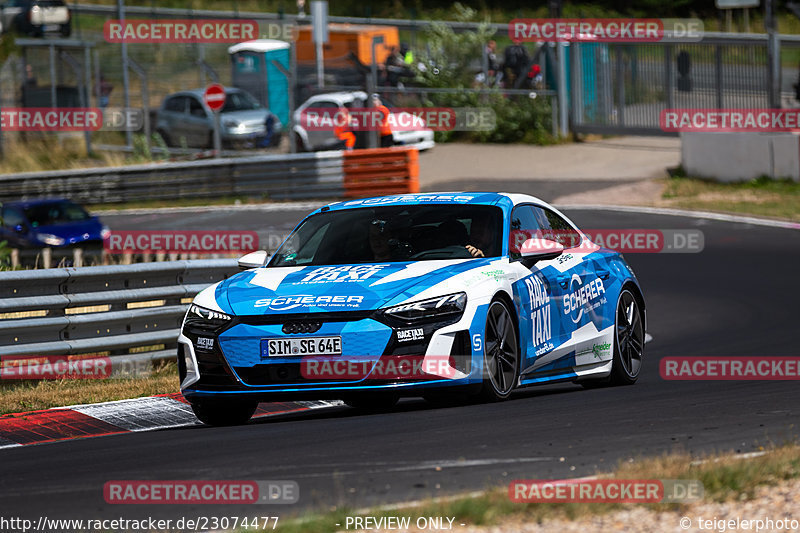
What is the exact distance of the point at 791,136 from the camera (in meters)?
25.4

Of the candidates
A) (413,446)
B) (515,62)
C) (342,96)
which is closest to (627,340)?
(413,446)

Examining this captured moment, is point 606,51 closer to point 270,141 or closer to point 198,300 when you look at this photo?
point 270,141

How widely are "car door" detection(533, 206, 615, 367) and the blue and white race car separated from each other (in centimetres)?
1

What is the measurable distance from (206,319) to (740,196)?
61.9 ft

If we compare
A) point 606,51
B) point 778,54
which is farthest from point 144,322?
point 606,51

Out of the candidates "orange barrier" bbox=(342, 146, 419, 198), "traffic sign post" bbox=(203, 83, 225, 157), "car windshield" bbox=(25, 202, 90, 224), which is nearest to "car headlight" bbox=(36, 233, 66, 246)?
"car windshield" bbox=(25, 202, 90, 224)

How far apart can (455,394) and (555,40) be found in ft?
86.1

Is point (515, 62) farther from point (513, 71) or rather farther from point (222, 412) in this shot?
point (222, 412)

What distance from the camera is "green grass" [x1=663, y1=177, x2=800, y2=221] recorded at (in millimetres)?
23719

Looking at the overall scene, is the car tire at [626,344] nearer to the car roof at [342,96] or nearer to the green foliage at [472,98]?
the green foliage at [472,98]

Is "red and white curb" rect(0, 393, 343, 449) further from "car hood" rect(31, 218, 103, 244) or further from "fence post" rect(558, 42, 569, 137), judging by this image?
"fence post" rect(558, 42, 569, 137)

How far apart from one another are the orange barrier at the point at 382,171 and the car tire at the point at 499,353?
63.0ft

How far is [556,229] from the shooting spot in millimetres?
9797

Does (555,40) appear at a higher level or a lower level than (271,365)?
higher
